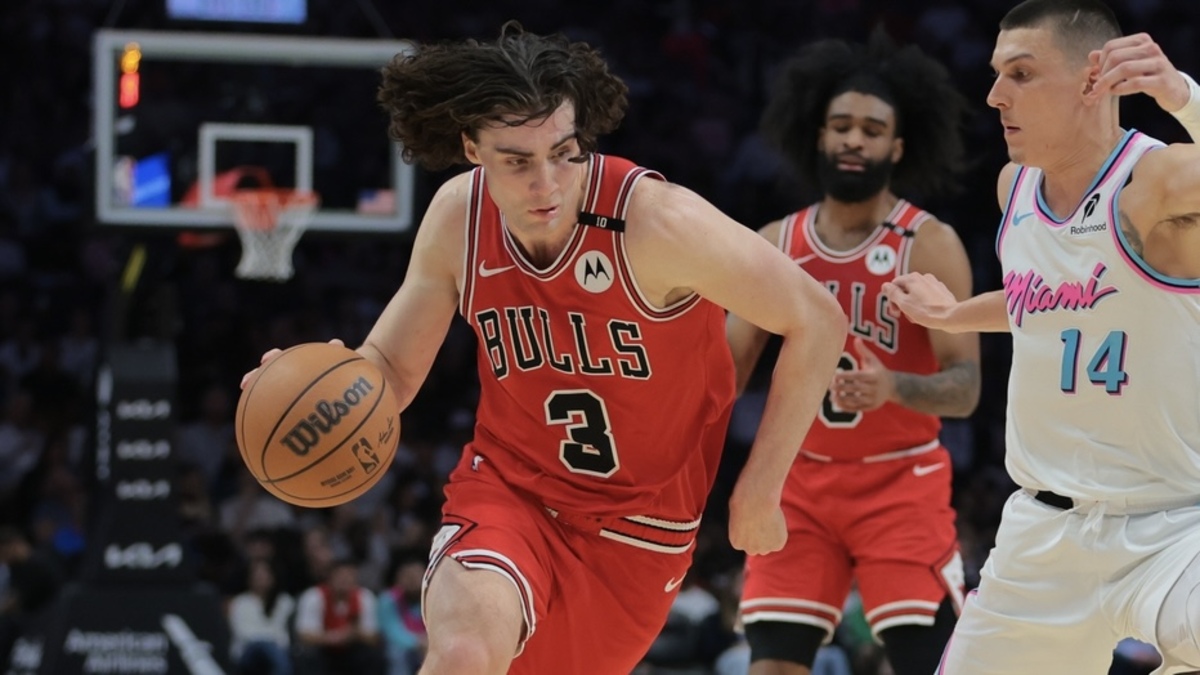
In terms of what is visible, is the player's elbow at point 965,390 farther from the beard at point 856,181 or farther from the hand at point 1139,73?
the hand at point 1139,73

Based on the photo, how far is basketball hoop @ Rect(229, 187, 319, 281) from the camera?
9047 mm

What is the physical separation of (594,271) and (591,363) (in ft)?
0.79

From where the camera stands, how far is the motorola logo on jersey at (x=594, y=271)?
4.28 m

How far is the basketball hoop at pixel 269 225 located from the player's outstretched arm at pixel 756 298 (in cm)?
505

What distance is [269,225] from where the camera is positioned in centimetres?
914

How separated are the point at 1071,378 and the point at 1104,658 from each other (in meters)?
0.65

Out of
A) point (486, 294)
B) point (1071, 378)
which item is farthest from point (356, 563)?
point (1071, 378)

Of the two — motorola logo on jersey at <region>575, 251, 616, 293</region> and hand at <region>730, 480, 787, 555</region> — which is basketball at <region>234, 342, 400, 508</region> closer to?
motorola logo on jersey at <region>575, 251, 616, 293</region>

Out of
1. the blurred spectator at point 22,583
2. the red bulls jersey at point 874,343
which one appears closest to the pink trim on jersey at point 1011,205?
the red bulls jersey at point 874,343

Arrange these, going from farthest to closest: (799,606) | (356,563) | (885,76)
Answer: (356,563)
(885,76)
(799,606)

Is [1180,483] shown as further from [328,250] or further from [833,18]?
[833,18]

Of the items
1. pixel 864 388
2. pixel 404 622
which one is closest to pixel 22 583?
pixel 404 622

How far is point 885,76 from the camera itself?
6.09 meters

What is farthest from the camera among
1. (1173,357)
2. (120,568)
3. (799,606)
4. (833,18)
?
(833,18)
